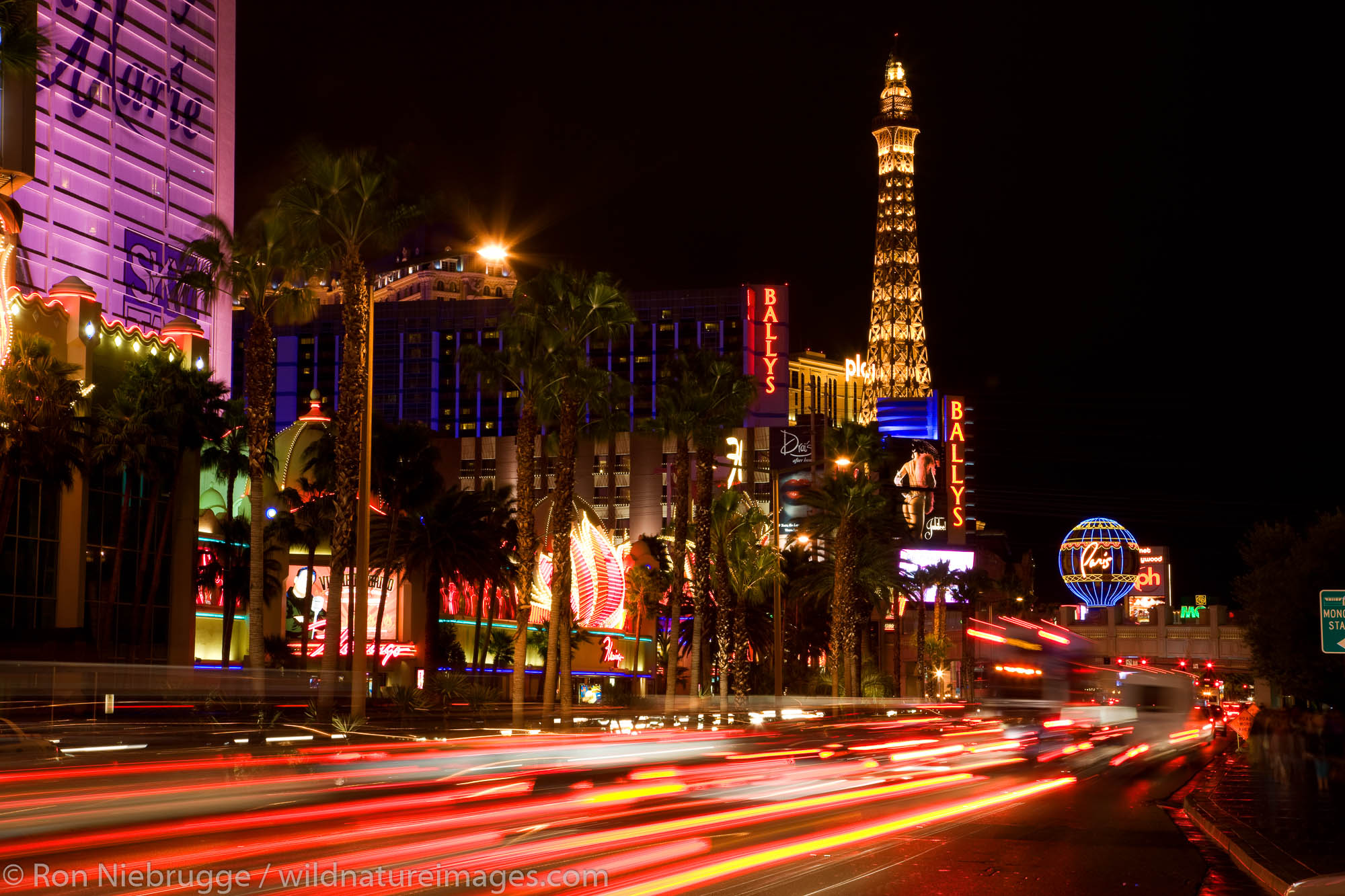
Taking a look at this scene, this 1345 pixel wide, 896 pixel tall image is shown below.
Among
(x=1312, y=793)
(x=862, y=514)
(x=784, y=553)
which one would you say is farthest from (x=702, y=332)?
(x=1312, y=793)

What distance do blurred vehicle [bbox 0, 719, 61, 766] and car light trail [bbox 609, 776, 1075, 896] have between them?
743cm

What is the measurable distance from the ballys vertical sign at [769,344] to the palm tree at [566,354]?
258 ft

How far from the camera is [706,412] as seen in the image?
167ft

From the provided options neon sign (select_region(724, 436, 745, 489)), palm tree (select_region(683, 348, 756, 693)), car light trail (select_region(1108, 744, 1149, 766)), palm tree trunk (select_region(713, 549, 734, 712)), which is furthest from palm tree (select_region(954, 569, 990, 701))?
palm tree (select_region(683, 348, 756, 693))

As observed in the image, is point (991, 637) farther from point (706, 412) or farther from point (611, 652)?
point (611, 652)

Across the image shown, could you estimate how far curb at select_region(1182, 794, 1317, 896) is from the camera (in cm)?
1371

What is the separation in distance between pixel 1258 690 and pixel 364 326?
310 feet

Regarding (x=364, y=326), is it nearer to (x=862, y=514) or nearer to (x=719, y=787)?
(x=719, y=787)

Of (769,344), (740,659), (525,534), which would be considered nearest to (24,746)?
(525,534)

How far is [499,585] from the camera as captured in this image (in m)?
57.3

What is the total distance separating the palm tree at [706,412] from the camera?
50031 millimetres

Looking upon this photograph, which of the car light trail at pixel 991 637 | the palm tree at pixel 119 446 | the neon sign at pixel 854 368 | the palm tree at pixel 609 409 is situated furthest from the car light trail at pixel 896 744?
the neon sign at pixel 854 368

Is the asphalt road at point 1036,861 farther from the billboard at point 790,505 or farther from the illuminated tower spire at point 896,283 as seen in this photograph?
the illuminated tower spire at point 896,283
